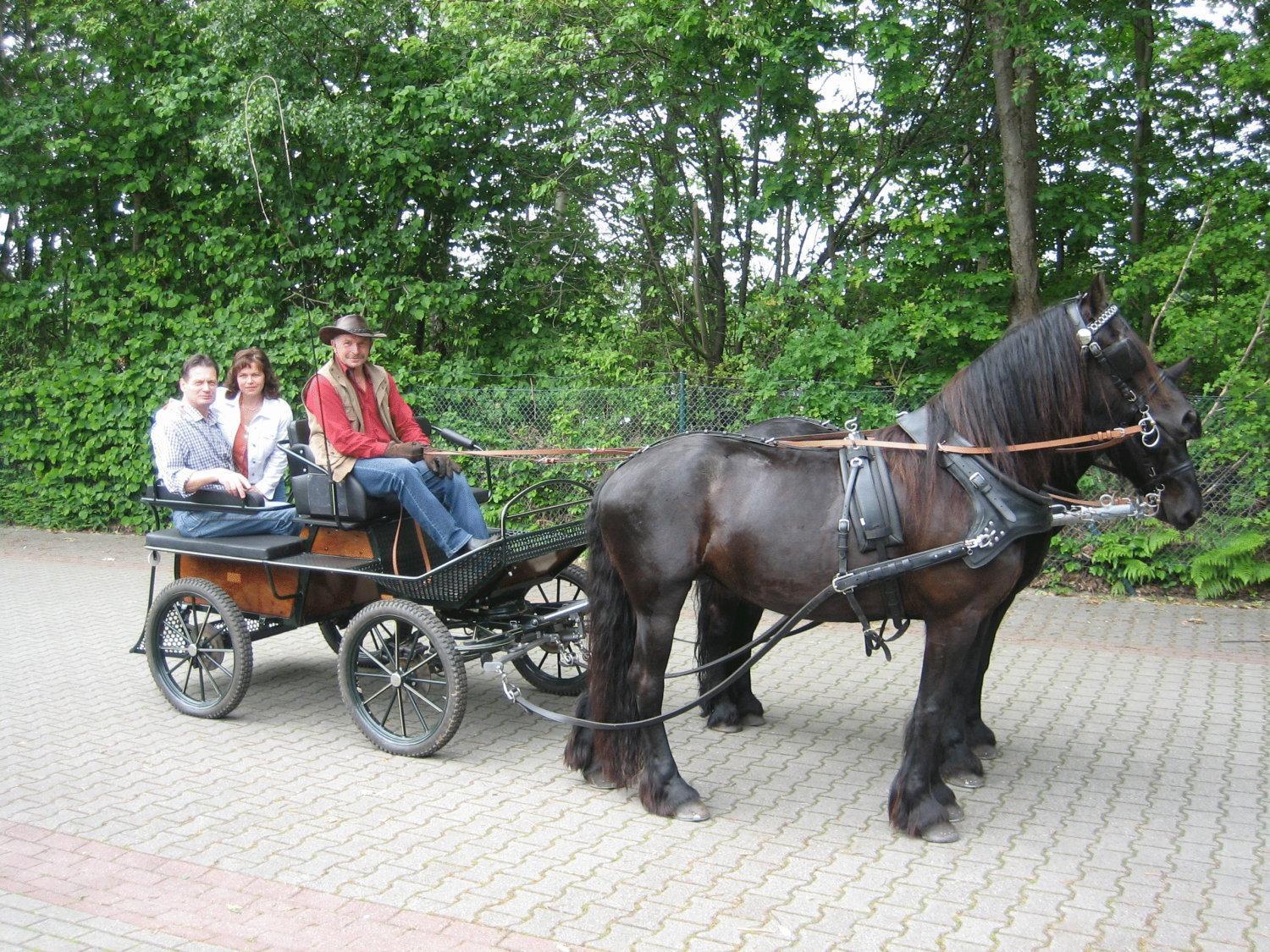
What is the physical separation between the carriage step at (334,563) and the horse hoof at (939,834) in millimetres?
2930

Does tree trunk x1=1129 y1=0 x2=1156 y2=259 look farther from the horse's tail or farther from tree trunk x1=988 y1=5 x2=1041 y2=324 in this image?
the horse's tail

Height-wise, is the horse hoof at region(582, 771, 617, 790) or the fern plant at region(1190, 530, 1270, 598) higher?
the fern plant at region(1190, 530, 1270, 598)

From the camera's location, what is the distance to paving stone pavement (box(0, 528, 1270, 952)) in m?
3.66

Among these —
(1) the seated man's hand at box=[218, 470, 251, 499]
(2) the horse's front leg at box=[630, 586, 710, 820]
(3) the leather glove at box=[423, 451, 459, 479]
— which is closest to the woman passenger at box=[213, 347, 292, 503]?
(1) the seated man's hand at box=[218, 470, 251, 499]

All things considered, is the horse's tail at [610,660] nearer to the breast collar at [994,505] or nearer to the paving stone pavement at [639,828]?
the paving stone pavement at [639,828]

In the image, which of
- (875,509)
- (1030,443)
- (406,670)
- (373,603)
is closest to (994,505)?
(1030,443)

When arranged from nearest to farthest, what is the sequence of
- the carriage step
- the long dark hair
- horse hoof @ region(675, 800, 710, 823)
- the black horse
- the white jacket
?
the black horse → horse hoof @ region(675, 800, 710, 823) → the carriage step → the white jacket → the long dark hair

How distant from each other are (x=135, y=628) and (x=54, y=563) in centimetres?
360

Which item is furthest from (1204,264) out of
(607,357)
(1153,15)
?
(607,357)

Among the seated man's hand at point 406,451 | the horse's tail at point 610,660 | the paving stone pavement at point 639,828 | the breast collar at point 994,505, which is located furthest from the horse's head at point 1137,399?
the seated man's hand at point 406,451

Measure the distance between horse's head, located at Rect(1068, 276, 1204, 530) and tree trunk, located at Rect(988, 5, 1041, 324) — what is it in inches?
214

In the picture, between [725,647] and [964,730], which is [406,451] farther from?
[964,730]

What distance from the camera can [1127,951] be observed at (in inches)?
136

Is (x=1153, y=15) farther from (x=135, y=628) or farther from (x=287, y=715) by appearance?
(x=135, y=628)
